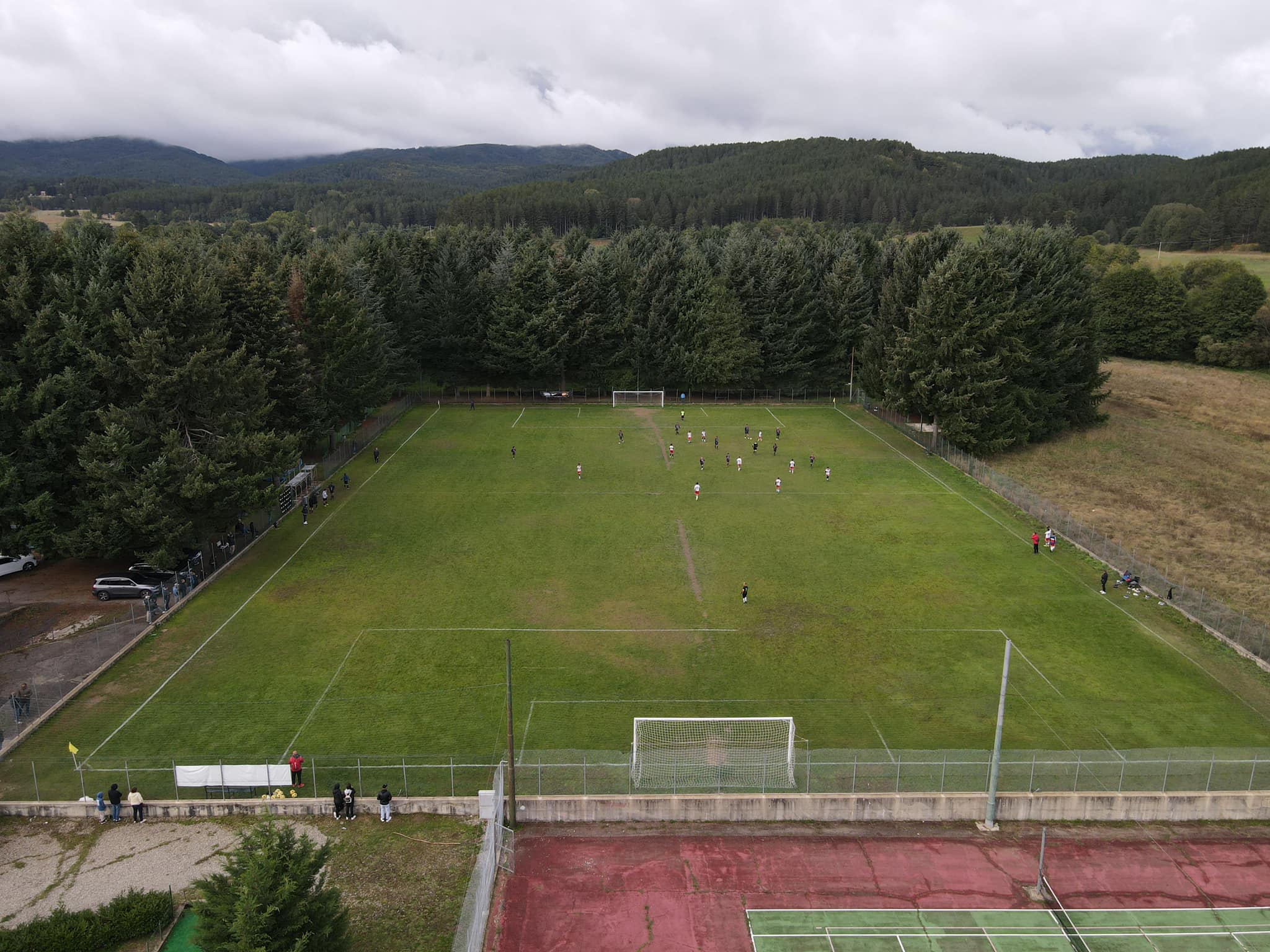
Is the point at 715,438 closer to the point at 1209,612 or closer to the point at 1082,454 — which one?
the point at 1082,454

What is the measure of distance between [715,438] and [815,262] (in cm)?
2977

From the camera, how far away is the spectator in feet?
69.1

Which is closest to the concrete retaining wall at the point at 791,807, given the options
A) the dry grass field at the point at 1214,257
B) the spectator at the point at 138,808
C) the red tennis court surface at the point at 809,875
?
the spectator at the point at 138,808

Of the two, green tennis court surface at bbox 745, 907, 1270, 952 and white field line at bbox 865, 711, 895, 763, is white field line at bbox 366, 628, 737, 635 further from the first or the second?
green tennis court surface at bbox 745, 907, 1270, 952

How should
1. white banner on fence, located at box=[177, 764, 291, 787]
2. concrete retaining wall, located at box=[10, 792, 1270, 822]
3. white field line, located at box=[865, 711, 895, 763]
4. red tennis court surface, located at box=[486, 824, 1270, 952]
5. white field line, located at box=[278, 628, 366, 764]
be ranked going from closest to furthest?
red tennis court surface, located at box=[486, 824, 1270, 952]
concrete retaining wall, located at box=[10, 792, 1270, 822]
white banner on fence, located at box=[177, 764, 291, 787]
white field line, located at box=[865, 711, 895, 763]
white field line, located at box=[278, 628, 366, 764]

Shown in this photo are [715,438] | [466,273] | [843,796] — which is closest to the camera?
[843,796]

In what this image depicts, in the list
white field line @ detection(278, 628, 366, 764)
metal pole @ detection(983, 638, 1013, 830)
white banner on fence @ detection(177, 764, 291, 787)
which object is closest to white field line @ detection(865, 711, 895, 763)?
metal pole @ detection(983, 638, 1013, 830)

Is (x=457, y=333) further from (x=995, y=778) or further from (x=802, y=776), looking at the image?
(x=995, y=778)

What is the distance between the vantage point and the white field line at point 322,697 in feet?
81.0

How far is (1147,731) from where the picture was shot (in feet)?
85.1

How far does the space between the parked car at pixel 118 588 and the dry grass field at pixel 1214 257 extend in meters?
115

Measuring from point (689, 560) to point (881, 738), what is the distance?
50.7 ft

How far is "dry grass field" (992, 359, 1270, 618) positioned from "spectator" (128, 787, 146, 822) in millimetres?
39758

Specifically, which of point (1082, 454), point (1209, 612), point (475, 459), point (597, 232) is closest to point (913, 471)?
point (1082, 454)
